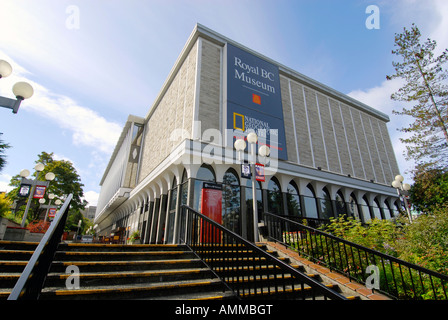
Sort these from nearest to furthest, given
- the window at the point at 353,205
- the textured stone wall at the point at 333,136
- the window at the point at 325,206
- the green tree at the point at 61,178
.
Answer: the window at the point at 325,206, the textured stone wall at the point at 333,136, the window at the point at 353,205, the green tree at the point at 61,178

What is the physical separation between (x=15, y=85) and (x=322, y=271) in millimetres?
8551

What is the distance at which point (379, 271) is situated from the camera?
5.26 meters

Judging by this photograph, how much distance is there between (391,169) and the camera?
22.7 metres

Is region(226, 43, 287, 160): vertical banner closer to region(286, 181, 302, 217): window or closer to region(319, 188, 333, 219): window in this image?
region(286, 181, 302, 217): window

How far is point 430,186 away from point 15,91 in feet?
70.8

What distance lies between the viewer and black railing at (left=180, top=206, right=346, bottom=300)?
11.8 ft

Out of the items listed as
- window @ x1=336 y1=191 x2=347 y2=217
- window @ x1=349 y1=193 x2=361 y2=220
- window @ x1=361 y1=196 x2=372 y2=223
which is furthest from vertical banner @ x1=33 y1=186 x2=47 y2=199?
window @ x1=361 y1=196 x2=372 y2=223

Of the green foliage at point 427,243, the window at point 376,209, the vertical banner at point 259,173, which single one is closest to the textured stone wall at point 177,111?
the vertical banner at point 259,173

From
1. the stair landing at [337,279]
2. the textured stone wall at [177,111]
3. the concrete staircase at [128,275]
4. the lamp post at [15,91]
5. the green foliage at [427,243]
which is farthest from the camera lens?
the textured stone wall at [177,111]

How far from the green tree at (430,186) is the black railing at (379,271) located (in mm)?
12414

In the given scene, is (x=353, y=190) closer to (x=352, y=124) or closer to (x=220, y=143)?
(x=352, y=124)

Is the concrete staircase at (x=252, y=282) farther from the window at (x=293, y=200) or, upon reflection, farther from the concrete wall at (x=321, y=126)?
the window at (x=293, y=200)

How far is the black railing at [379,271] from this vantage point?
4.30 m
